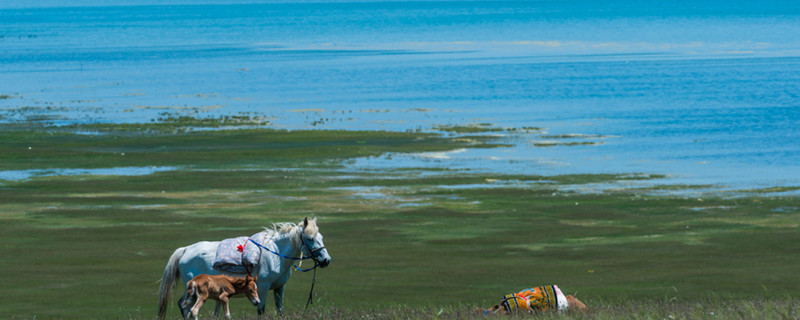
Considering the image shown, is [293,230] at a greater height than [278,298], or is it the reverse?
[293,230]

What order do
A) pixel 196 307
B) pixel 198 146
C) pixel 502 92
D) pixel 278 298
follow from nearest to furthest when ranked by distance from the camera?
1. pixel 196 307
2. pixel 278 298
3. pixel 198 146
4. pixel 502 92

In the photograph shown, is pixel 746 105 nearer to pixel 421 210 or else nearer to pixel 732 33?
pixel 421 210

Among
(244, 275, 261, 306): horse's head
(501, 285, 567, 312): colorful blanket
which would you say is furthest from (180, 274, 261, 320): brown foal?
(501, 285, 567, 312): colorful blanket

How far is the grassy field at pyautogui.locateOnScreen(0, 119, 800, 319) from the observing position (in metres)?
20.7

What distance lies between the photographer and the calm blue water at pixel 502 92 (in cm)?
4838

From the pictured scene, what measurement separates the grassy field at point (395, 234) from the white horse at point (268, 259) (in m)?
0.63

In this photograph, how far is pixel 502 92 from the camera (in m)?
83.1

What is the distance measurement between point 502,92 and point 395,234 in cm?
5512

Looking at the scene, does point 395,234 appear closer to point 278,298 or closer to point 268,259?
point 278,298

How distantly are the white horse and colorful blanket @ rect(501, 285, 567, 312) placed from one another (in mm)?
2964

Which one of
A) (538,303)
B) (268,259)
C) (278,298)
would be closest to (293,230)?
(268,259)

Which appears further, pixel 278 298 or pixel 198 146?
pixel 198 146

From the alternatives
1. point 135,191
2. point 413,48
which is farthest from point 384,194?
point 413,48

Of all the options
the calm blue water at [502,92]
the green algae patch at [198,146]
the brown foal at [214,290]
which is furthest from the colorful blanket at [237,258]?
the green algae patch at [198,146]
